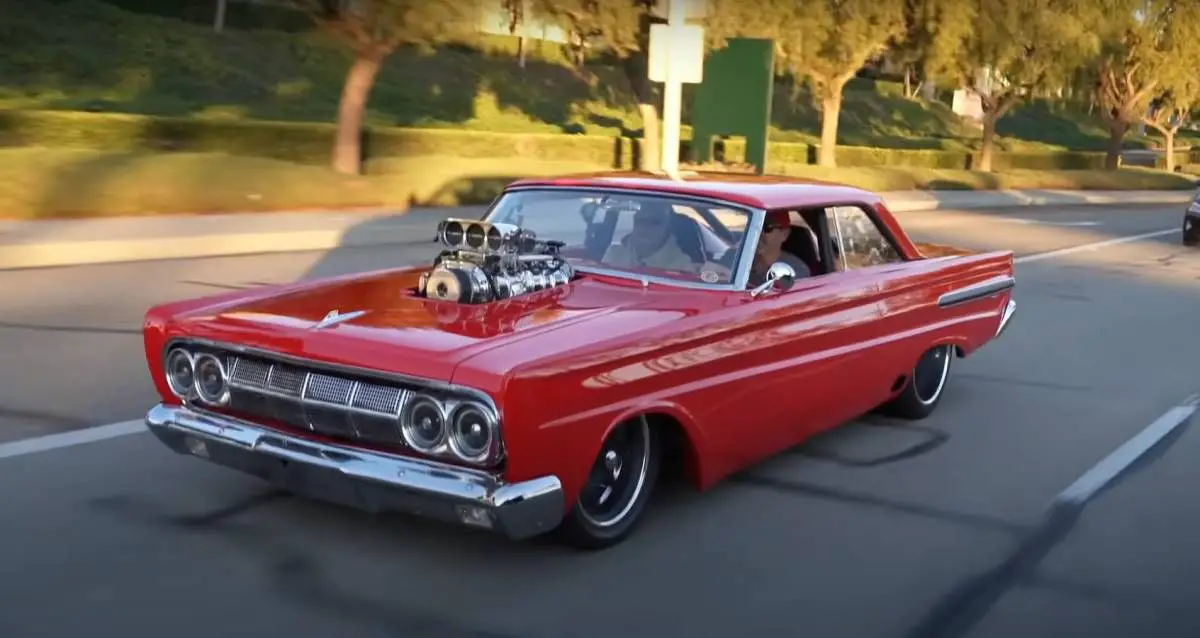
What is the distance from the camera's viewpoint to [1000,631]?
183 inches

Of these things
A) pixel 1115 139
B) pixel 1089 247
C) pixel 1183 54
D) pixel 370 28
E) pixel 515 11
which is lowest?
pixel 1089 247

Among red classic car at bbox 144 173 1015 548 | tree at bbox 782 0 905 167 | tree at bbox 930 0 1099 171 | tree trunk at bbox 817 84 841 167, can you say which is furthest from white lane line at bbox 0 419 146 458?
tree at bbox 930 0 1099 171

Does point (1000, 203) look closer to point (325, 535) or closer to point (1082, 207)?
point (1082, 207)

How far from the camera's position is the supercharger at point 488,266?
5445mm

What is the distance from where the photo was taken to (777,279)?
5828 mm

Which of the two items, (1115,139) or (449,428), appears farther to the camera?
(1115,139)

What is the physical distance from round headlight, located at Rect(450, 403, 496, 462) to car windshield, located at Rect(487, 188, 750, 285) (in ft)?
5.53

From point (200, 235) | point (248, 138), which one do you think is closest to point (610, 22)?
point (248, 138)

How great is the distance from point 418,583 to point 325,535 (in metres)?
0.61

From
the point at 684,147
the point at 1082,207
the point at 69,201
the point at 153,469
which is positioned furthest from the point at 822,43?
the point at 153,469

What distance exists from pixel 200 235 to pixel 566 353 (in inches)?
455

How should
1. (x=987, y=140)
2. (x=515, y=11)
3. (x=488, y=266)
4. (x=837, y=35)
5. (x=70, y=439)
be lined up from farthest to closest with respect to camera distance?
(x=987, y=140) → (x=837, y=35) → (x=515, y=11) → (x=70, y=439) → (x=488, y=266)

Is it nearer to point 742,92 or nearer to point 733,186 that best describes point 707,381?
point 733,186

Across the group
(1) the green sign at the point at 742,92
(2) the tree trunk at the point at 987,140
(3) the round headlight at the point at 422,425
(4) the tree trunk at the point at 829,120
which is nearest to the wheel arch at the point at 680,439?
(3) the round headlight at the point at 422,425
